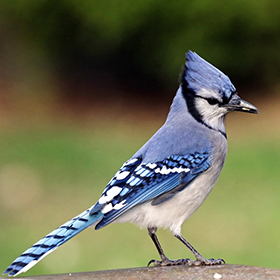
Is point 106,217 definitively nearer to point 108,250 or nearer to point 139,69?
point 108,250

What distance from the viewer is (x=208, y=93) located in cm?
192

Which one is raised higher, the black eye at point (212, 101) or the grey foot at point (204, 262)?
the black eye at point (212, 101)

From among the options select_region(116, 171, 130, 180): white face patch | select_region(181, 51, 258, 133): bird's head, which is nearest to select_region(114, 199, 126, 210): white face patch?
select_region(116, 171, 130, 180): white face patch

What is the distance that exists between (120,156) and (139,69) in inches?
56.3

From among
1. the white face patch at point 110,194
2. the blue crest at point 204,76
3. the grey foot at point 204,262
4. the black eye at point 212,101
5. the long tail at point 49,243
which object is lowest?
the grey foot at point 204,262

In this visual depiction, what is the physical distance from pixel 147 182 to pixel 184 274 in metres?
0.33

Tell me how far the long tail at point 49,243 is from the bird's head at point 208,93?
56 cm

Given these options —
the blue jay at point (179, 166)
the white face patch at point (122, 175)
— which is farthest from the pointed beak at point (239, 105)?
the white face patch at point (122, 175)

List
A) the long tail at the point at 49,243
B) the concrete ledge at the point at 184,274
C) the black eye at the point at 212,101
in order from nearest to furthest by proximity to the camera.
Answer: the long tail at the point at 49,243, the concrete ledge at the point at 184,274, the black eye at the point at 212,101

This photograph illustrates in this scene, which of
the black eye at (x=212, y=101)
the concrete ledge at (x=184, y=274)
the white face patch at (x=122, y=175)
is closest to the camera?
the concrete ledge at (x=184, y=274)

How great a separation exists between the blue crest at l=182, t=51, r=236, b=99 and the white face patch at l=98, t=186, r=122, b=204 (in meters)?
0.47

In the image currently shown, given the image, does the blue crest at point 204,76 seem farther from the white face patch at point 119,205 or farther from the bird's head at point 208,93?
the white face patch at point 119,205

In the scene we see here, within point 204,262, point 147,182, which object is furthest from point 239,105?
point 204,262

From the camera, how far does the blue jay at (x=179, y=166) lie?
1774mm
